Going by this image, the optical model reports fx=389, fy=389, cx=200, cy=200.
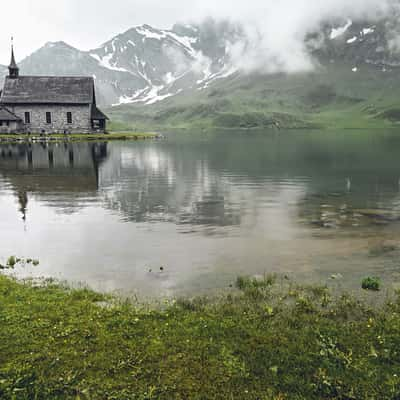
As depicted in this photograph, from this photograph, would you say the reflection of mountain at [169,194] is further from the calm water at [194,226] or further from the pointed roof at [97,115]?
the pointed roof at [97,115]

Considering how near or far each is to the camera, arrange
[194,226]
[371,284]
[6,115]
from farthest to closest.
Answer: [6,115]
[194,226]
[371,284]

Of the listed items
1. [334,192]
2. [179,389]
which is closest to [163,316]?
[179,389]

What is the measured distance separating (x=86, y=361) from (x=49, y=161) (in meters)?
50.1

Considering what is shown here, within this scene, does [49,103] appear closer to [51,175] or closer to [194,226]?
[51,175]

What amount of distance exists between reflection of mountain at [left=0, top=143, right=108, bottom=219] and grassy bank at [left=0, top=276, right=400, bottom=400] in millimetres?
18385

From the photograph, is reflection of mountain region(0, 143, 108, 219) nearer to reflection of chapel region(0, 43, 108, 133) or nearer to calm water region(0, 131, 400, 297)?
calm water region(0, 131, 400, 297)

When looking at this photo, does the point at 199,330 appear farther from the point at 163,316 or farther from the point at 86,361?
the point at 86,361

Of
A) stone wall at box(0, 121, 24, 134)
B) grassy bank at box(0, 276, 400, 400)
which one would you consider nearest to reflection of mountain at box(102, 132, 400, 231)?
grassy bank at box(0, 276, 400, 400)

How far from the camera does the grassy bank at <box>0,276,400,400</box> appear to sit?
8.65 metres

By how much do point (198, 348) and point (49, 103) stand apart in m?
110

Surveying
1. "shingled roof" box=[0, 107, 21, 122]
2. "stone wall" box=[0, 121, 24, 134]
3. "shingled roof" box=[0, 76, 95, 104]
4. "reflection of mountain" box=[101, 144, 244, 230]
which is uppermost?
"shingled roof" box=[0, 76, 95, 104]

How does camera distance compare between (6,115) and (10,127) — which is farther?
(10,127)

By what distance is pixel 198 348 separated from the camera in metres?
10.2

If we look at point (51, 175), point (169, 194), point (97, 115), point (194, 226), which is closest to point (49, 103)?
point (97, 115)
